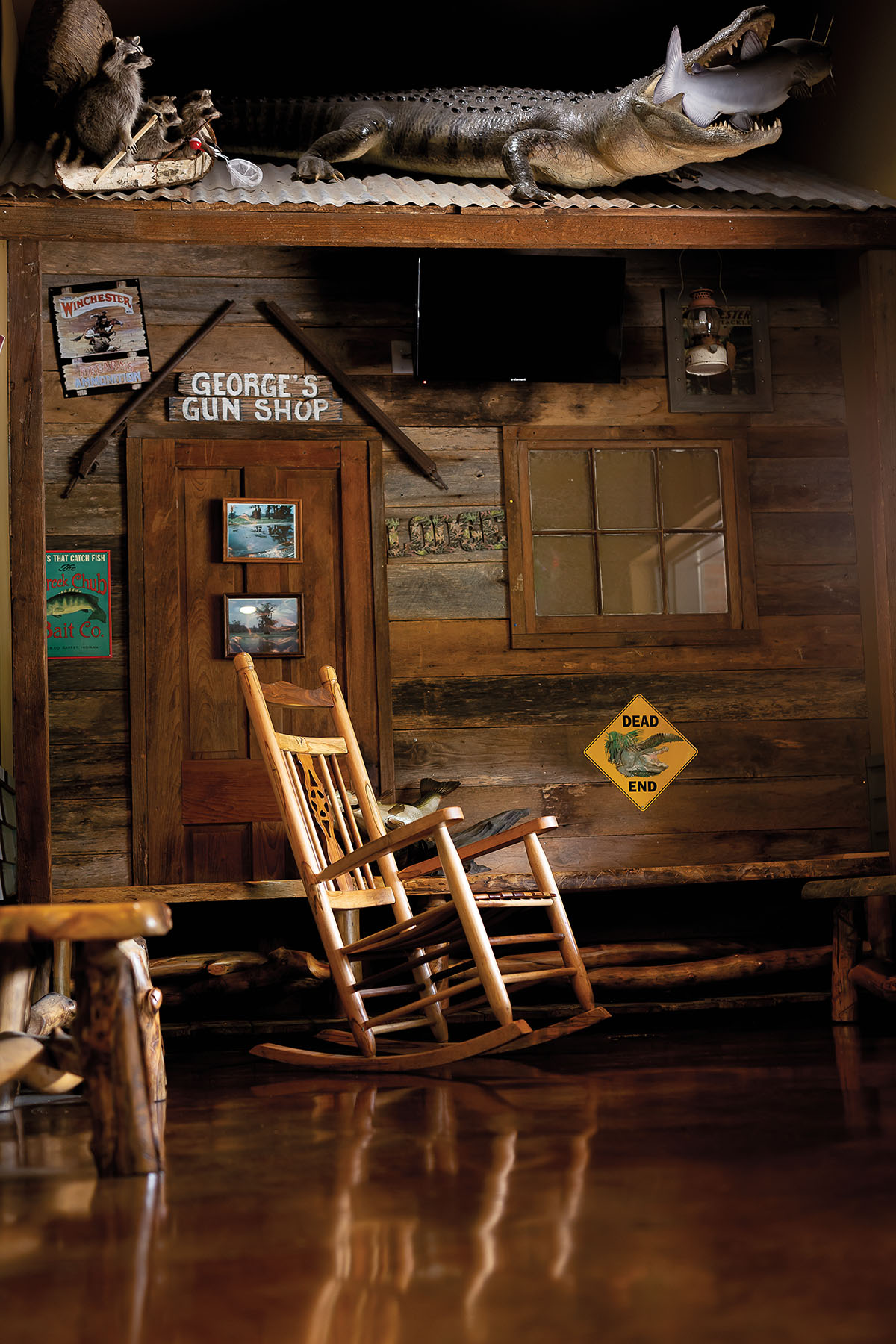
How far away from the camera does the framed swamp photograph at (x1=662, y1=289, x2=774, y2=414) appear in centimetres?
506

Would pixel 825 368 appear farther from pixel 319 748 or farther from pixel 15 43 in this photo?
pixel 15 43

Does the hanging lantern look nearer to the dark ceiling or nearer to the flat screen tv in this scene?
the flat screen tv

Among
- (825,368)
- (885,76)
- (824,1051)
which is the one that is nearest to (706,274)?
(825,368)

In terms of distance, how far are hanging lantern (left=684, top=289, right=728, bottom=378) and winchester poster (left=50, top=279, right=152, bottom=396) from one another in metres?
2.27

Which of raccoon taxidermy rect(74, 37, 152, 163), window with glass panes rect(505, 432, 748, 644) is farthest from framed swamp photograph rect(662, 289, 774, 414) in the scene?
raccoon taxidermy rect(74, 37, 152, 163)

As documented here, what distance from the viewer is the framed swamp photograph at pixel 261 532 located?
4711 millimetres

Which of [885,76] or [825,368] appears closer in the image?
[885,76]

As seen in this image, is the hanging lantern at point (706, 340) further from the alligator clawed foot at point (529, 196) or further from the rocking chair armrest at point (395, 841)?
the rocking chair armrest at point (395, 841)

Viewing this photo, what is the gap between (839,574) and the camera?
5047 mm

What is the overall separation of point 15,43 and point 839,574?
422 cm

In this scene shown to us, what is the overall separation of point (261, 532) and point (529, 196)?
1.64m

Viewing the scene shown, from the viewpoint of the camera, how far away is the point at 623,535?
196 inches

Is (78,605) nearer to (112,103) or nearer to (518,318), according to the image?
(112,103)

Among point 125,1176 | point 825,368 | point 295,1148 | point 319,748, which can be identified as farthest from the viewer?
point 825,368
